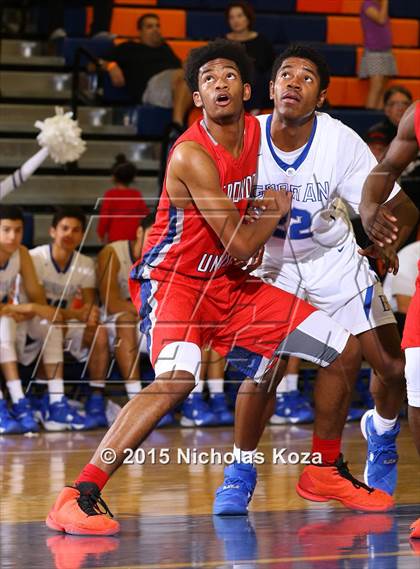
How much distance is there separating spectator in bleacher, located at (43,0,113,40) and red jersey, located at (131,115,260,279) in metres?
6.10

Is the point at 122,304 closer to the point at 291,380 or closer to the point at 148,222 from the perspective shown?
the point at 148,222

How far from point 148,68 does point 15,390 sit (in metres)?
3.57

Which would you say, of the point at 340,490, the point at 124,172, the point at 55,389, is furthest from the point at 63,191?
the point at 340,490

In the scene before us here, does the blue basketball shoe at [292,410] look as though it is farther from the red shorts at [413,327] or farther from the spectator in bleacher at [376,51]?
the spectator in bleacher at [376,51]

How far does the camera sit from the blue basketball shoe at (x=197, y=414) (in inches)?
273

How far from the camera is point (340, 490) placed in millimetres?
4520

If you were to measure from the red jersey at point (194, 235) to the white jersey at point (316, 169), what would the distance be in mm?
225

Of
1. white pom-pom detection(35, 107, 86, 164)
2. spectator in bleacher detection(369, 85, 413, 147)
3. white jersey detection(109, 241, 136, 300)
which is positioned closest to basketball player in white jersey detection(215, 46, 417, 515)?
white jersey detection(109, 241, 136, 300)

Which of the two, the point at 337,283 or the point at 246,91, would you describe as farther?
the point at 337,283

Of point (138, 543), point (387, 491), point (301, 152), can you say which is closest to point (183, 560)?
point (138, 543)

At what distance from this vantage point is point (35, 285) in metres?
7.07

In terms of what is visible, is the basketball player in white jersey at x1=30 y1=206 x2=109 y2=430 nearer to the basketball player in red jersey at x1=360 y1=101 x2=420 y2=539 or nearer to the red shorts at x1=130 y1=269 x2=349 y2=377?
the red shorts at x1=130 y1=269 x2=349 y2=377

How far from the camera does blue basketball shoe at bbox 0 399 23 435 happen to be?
6.66 metres

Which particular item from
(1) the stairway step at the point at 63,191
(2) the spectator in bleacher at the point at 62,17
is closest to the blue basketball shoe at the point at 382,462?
(1) the stairway step at the point at 63,191
